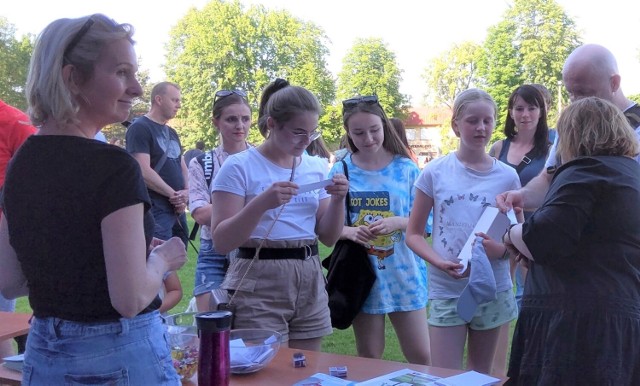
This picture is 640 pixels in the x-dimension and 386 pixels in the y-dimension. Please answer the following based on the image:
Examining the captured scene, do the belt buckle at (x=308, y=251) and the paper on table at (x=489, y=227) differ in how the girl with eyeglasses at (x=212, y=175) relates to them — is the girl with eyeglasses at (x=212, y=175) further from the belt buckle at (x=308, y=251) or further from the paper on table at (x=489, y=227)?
the paper on table at (x=489, y=227)

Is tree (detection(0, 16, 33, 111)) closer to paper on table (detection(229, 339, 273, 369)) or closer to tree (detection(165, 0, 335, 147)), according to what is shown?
tree (detection(165, 0, 335, 147))

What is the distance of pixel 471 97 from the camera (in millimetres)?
2834

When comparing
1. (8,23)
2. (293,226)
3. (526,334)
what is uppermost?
Result: (8,23)

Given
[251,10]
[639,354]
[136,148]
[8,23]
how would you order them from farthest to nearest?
[251,10] → [8,23] → [136,148] → [639,354]

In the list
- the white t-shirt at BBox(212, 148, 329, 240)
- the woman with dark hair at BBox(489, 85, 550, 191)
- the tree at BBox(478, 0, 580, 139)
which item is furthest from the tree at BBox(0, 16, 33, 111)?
the white t-shirt at BBox(212, 148, 329, 240)

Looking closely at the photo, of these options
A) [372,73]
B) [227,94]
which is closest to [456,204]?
[227,94]

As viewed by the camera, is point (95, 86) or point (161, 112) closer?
point (95, 86)

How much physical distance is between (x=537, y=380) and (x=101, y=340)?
4.89ft

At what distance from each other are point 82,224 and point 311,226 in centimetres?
131

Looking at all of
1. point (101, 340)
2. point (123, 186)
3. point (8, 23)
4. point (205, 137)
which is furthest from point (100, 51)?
point (8, 23)

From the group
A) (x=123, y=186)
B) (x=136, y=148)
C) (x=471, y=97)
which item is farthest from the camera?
(x=136, y=148)

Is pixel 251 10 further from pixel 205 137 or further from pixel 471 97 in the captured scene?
pixel 471 97

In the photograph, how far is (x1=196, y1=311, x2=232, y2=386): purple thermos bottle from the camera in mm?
1724

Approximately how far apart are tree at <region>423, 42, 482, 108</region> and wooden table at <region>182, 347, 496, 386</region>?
4183 centimetres
